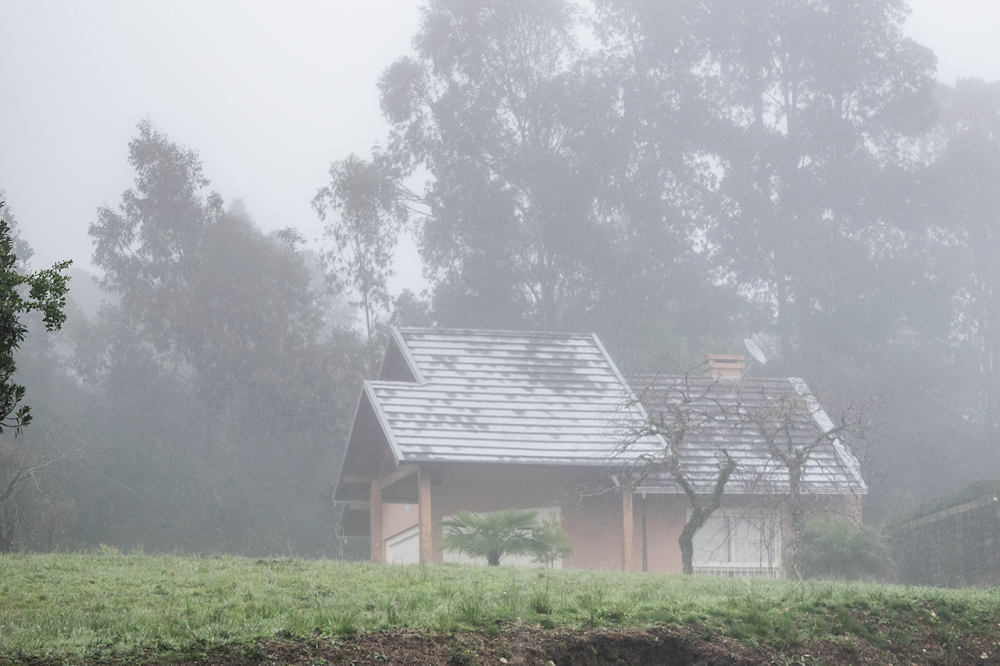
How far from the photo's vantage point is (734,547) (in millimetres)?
23328

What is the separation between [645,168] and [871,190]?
9.58m

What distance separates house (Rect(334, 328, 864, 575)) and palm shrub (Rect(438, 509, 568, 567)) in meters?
3.43

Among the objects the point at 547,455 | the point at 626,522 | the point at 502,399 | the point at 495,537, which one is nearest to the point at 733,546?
the point at 626,522

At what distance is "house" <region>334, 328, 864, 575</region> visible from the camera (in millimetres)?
21312

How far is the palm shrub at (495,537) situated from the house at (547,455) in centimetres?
343

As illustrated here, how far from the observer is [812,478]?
75.0ft

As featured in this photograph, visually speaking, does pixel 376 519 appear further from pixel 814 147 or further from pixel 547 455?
pixel 814 147

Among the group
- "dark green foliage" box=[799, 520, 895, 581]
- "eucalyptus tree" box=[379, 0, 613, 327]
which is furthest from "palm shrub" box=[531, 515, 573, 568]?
"eucalyptus tree" box=[379, 0, 613, 327]

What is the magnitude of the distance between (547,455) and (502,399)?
236cm

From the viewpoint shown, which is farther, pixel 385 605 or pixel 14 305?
pixel 385 605

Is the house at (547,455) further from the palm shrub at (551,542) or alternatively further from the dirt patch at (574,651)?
the dirt patch at (574,651)

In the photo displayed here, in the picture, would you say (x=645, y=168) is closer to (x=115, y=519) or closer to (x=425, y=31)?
(x=425, y=31)

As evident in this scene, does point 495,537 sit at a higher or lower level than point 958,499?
lower

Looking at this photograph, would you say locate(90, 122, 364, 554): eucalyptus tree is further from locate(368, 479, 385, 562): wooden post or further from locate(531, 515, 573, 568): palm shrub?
locate(531, 515, 573, 568): palm shrub
